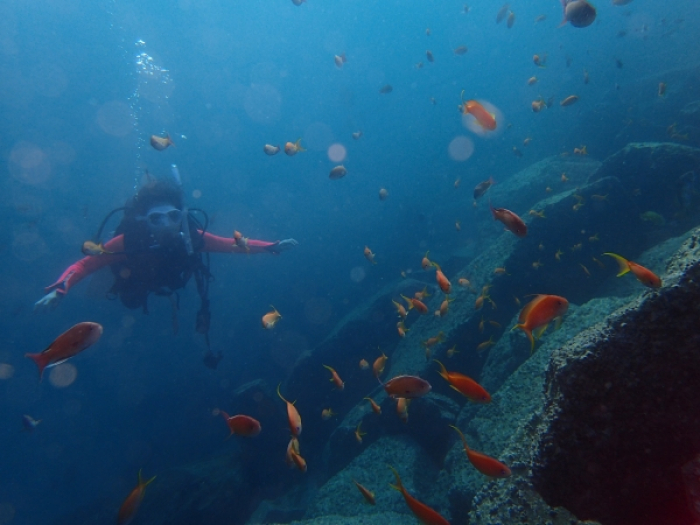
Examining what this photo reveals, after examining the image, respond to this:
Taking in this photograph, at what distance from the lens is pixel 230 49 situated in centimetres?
7694

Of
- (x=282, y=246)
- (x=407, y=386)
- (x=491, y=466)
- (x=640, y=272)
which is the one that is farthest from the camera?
(x=282, y=246)

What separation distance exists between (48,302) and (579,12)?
34.8 ft

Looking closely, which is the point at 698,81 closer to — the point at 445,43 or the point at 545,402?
the point at 545,402

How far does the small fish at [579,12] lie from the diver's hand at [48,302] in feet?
32.9

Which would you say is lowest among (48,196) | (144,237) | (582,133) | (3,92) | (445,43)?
(48,196)

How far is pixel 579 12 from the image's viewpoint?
5055 mm

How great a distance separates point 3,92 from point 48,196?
56.7ft

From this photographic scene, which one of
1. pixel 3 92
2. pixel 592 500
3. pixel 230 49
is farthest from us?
pixel 230 49

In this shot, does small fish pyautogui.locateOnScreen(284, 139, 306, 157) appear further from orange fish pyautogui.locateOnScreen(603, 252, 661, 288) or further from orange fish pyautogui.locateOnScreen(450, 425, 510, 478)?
orange fish pyautogui.locateOnScreen(450, 425, 510, 478)

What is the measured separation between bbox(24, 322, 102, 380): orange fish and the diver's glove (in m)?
5.34

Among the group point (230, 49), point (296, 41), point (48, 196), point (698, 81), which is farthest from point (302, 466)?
point (296, 41)

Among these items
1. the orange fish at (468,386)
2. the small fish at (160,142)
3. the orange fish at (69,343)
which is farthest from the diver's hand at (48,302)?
the orange fish at (468,386)

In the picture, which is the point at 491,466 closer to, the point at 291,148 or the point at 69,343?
the point at 69,343

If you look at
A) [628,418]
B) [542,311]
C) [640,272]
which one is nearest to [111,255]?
[542,311]
